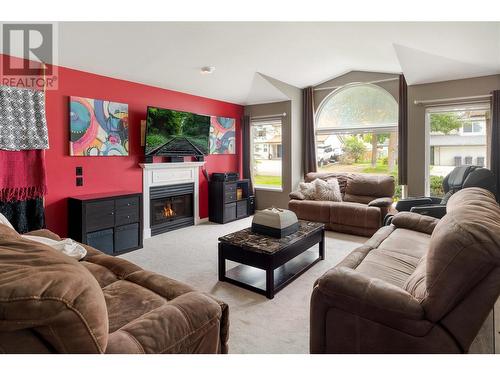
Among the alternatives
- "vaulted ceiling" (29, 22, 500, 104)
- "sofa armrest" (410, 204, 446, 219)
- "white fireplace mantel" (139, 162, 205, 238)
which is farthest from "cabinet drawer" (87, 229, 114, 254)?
"sofa armrest" (410, 204, 446, 219)

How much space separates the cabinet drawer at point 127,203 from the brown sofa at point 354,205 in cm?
251

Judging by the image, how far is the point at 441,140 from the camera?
15.0 ft

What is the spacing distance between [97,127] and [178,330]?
11.1 ft

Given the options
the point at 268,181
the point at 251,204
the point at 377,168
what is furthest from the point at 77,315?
the point at 268,181

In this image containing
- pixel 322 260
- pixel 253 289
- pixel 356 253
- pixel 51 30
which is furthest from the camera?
pixel 322 260

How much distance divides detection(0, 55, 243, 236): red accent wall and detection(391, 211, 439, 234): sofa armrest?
3473 millimetres

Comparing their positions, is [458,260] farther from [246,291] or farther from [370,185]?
[370,185]

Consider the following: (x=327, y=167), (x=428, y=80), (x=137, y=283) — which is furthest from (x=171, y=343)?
(x=327, y=167)

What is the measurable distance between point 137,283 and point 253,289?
118cm

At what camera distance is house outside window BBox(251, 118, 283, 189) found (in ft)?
20.2

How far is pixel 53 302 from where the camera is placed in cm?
82

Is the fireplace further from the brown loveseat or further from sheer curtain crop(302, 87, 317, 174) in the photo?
the brown loveseat

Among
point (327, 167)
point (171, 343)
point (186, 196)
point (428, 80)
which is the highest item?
point (428, 80)

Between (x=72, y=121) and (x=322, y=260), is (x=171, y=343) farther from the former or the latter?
(x=72, y=121)
